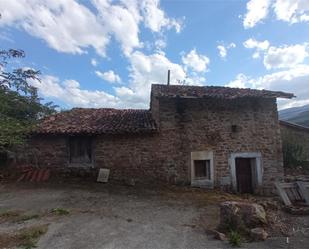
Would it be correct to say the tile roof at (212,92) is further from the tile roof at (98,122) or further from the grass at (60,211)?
the grass at (60,211)

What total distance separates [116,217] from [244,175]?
24.1ft

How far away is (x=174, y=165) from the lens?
517 inches

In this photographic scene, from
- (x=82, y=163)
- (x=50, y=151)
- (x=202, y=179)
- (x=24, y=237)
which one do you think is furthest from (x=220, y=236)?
(x=50, y=151)

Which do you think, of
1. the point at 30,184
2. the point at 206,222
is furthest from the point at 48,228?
the point at 30,184

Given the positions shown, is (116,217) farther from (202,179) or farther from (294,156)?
(294,156)

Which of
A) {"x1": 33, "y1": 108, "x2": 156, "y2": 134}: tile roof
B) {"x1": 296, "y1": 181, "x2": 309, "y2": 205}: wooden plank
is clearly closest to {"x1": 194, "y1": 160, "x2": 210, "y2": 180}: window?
{"x1": 33, "y1": 108, "x2": 156, "y2": 134}: tile roof

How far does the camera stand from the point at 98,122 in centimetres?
1423

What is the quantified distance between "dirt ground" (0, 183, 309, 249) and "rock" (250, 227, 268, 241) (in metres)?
0.17

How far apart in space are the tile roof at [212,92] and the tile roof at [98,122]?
154cm

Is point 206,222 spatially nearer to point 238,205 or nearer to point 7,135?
point 238,205

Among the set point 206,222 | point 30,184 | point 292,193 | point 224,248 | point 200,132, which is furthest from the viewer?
point 200,132

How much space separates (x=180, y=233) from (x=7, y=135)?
472 centimetres

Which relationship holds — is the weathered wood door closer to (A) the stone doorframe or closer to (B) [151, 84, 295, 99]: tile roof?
(A) the stone doorframe

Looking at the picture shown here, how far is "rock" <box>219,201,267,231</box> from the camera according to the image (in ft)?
23.9
